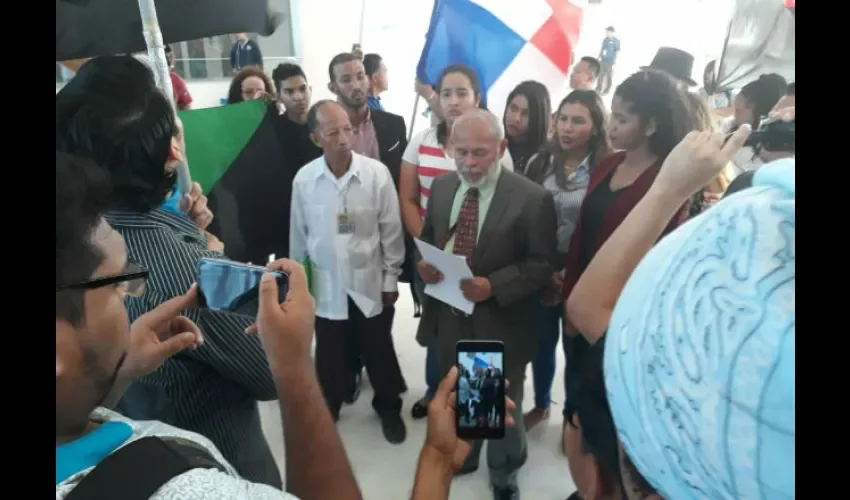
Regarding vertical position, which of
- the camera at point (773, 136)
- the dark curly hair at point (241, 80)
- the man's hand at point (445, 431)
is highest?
the dark curly hair at point (241, 80)

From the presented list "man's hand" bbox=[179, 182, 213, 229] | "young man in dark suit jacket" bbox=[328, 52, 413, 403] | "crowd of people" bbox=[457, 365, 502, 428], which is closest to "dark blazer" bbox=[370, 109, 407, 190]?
"young man in dark suit jacket" bbox=[328, 52, 413, 403]

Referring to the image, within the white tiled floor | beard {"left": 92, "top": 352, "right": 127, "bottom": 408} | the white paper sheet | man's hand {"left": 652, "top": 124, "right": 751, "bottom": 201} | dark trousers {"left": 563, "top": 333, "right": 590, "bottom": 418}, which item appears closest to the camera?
beard {"left": 92, "top": 352, "right": 127, "bottom": 408}

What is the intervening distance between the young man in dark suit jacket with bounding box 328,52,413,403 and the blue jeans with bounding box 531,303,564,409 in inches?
11.5

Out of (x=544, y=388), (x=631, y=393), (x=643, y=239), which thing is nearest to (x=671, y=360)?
(x=631, y=393)

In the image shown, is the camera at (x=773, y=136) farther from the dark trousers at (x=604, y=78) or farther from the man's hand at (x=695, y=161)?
the dark trousers at (x=604, y=78)

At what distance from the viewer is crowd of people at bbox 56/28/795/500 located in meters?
0.41

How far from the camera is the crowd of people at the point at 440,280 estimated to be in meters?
0.41

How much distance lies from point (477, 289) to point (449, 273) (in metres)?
0.06

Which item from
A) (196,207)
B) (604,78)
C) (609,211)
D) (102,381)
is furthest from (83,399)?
(604,78)

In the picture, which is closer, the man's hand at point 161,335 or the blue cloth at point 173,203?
the man's hand at point 161,335

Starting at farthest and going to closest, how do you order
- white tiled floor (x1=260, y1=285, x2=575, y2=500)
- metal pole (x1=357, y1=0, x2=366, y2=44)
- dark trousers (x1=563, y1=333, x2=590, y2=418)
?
white tiled floor (x1=260, y1=285, x2=575, y2=500)
metal pole (x1=357, y1=0, x2=366, y2=44)
dark trousers (x1=563, y1=333, x2=590, y2=418)

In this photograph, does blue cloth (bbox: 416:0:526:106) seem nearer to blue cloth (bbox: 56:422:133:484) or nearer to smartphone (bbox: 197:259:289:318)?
smartphone (bbox: 197:259:289:318)

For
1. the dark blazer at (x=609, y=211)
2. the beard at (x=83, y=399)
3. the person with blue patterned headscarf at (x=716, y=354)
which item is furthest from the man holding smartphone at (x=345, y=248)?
the person with blue patterned headscarf at (x=716, y=354)

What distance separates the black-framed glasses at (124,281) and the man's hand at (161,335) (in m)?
0.07
